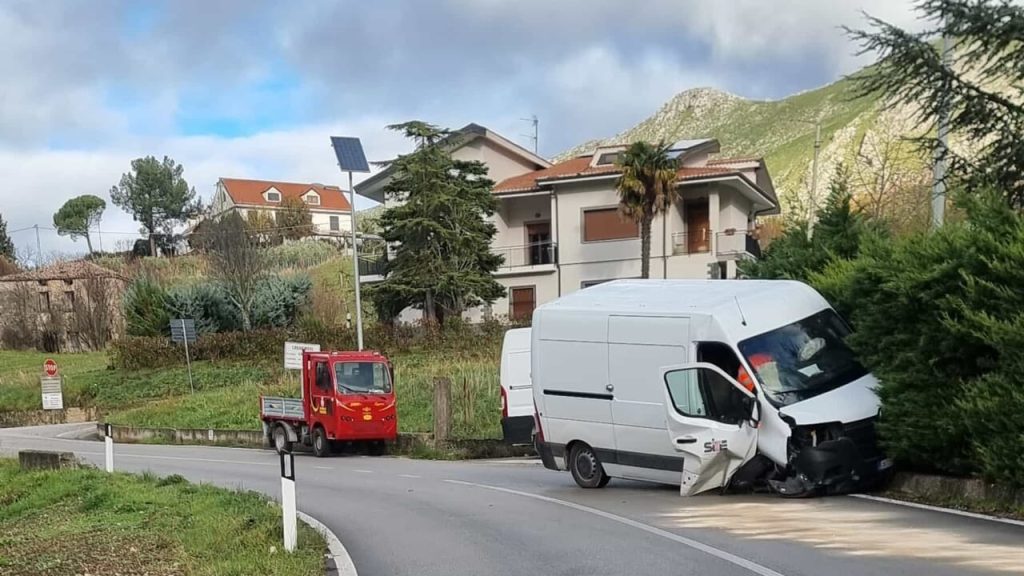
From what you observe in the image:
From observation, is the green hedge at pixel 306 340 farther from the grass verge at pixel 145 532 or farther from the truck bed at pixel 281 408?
the grass verge at pixel 145 532

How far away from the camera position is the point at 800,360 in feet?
41.9

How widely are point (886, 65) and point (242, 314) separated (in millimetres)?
41795

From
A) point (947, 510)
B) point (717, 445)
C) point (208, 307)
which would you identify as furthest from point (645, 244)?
point (947, 510)

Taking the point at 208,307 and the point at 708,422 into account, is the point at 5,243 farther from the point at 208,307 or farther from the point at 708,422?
the point at 708,422

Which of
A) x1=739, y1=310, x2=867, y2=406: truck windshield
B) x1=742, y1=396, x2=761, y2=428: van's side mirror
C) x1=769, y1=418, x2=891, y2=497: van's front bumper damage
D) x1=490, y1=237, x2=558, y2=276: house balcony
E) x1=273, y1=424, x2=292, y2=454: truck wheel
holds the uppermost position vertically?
x1=490, y1=237, x2=558, y2=276: house balcony

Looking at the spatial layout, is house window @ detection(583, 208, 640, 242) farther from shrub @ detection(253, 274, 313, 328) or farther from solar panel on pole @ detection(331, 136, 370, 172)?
shrub @ detection(253, 274, 313, 328)

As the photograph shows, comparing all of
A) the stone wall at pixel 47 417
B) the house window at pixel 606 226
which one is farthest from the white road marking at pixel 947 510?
the stone wall at pixel 47 417

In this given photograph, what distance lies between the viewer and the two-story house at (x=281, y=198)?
355 ft

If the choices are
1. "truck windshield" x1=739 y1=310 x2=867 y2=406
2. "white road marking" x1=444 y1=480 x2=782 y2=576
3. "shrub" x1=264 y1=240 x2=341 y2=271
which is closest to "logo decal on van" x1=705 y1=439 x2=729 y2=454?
"truck windshield" x1=739 y1=310 x2=867 y2=406

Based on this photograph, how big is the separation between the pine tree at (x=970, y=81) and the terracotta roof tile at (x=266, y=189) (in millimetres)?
98129

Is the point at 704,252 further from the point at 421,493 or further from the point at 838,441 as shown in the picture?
the point at 838,441

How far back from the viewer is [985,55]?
42.2ft

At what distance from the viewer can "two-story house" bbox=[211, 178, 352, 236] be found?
108m

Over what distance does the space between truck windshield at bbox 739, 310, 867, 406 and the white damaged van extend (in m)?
0.02
